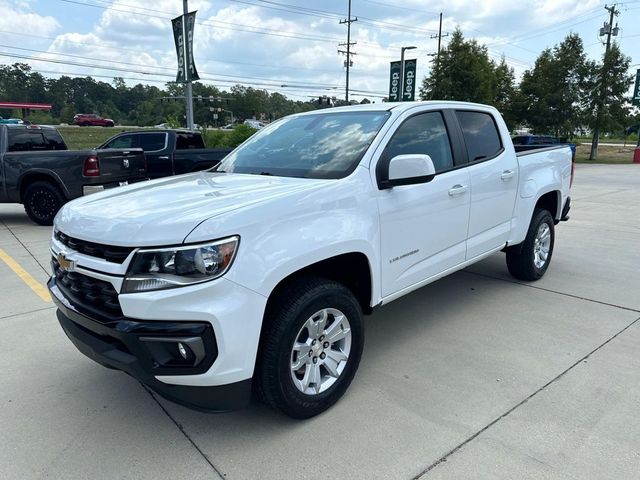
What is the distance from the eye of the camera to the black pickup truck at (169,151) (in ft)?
33.2

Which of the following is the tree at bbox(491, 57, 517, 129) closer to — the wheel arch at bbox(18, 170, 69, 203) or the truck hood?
the wheel arch at bbox(18, 170, 69, 203)

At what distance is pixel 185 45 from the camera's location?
18828mm

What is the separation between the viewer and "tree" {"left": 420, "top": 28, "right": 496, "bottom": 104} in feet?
99.2

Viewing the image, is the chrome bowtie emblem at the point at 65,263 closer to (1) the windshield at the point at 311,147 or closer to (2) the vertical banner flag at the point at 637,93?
(1) the windshield at the point at 311,147

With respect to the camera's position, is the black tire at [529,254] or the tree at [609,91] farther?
the tree at [609,91]

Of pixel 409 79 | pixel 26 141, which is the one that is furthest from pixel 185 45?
pixel 409 79

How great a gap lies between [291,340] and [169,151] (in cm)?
903

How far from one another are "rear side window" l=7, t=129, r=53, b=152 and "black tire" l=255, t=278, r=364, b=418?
8770 mm

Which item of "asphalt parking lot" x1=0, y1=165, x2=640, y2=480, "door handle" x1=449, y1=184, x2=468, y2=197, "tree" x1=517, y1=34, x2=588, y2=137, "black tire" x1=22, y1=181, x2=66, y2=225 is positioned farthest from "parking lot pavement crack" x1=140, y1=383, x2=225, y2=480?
"tree" x1=517, y1=34, x2=588, y2=137

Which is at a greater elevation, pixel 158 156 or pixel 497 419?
pixel 158 156

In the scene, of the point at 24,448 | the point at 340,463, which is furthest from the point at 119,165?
the point at 340,463

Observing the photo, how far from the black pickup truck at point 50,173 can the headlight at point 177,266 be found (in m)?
7.09

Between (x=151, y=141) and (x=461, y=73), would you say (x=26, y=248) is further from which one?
(x=461, y=73)

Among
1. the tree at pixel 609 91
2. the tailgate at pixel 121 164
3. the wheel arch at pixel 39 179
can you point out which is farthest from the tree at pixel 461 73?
the wheel arch at pixel 39 179
